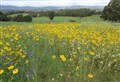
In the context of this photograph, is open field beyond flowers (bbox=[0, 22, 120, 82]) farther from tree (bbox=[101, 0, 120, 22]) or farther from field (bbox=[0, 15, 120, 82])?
tree (bbox=[101, 0, 120, 22])

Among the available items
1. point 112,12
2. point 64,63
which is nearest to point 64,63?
point 64,63

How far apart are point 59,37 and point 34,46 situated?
90 centimetres

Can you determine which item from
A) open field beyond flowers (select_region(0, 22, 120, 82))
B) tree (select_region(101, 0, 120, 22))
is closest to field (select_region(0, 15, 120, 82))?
open field beyond flowers (select_region(0, 22, 120, 82))

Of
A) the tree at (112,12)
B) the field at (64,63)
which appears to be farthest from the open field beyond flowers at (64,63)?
the tree at (112,12)

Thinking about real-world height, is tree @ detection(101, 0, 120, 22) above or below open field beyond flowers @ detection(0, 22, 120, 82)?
below

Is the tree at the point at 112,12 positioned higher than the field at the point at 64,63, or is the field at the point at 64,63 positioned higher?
the field at the point at 64,63

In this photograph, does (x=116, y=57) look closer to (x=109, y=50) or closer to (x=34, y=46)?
(x=109, y=50)

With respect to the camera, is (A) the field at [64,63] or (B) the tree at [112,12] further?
(B) the tree at [112,12]

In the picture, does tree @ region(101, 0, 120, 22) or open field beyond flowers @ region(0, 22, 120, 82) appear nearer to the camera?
→ open field beyond flowers @ region(0, 22, 120, 82)

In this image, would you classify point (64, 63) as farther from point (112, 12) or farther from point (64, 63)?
point (112, 12)

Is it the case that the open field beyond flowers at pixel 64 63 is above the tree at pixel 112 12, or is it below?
above

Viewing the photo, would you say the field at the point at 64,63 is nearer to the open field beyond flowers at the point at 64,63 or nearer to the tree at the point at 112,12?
the open field beyond flowers at the point at 64,63

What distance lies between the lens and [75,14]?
133ft

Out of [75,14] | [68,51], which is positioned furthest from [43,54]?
[75,14]
